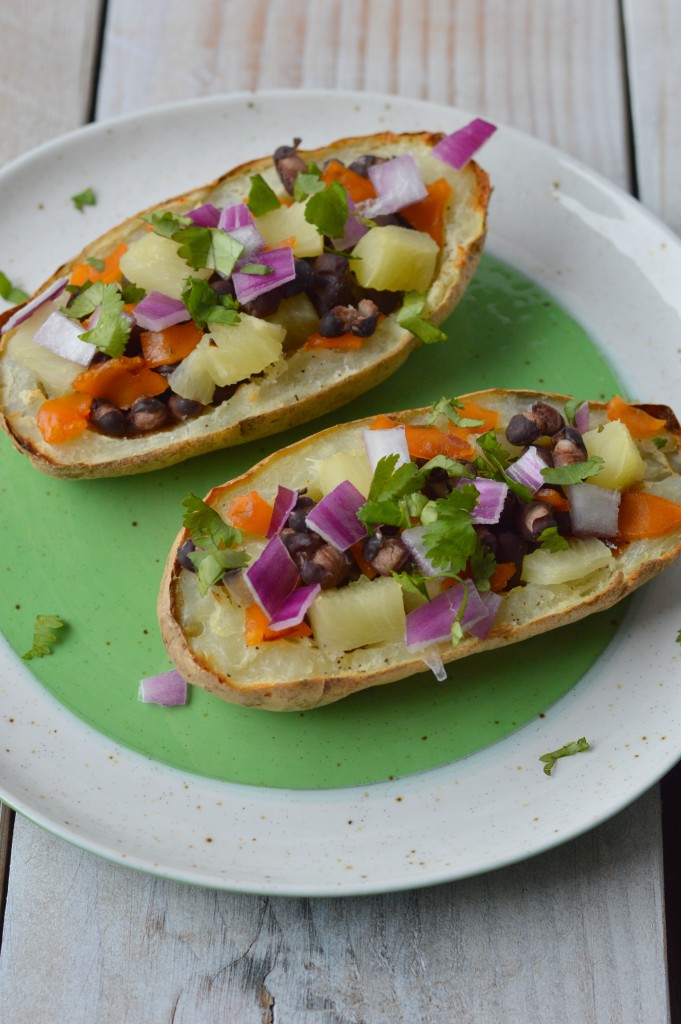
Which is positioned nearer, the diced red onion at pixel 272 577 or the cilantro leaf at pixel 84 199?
the diced red onion at pixel 272 577

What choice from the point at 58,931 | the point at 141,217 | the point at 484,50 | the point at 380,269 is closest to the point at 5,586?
the point at 58,931

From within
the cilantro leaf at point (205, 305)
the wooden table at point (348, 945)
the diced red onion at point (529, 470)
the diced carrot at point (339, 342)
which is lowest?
the wooden table at point (348, 945)

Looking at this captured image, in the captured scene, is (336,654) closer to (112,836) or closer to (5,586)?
(112,836)

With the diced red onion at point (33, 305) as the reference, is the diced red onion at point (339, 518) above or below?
below

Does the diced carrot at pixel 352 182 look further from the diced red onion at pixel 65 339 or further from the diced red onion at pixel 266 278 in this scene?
the diced red onion at pixel 65 339

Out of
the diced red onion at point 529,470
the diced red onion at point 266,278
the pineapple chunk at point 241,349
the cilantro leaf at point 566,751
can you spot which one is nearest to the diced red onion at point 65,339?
the pineapple chunk at point 241,349

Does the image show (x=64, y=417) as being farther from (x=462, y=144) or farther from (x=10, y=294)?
(x=462, y=144)

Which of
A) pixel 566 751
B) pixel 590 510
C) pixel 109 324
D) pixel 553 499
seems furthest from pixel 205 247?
pixel 566 751

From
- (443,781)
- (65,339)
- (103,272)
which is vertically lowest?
(443,781)
